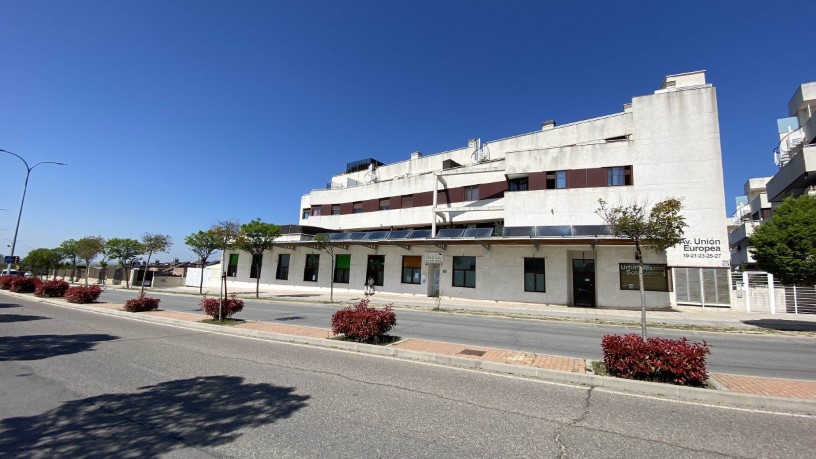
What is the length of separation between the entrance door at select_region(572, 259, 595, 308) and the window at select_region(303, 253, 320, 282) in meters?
22.9

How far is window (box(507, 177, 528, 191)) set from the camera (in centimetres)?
2846

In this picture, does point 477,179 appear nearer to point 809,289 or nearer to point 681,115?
point 681,115

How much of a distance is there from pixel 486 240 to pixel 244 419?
21984 mm

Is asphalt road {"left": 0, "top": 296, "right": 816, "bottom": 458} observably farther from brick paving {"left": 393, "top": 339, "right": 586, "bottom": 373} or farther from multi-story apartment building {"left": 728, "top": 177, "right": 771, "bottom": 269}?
multi-story apartment building {"left": 728, "top": 177, "right": 771, "bottom": 269}

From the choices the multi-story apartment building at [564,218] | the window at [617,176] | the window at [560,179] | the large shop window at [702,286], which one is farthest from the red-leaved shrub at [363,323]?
the window at [617,176]

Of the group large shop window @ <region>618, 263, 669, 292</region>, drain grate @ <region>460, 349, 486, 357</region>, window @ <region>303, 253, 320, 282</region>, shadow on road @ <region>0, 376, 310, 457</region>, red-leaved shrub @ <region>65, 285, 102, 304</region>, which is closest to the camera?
shadow on road @ <region>0, 376, 310, 457</region>

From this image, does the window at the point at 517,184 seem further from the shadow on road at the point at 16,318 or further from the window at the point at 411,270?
the shadow on road at the point at 16,318

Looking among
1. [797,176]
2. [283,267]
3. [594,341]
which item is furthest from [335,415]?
[283,267]

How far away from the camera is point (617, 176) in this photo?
24.8m

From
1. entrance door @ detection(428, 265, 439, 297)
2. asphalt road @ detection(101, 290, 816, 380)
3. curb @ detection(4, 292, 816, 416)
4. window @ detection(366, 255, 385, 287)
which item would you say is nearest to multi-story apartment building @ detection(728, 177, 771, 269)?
asphalt road @ detection(101, 290, 816, 380)

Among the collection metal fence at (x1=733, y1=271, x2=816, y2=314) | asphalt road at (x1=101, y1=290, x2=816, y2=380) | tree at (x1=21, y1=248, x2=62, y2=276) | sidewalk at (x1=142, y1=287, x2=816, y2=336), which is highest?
tree at (x1=21, y1=248, x2=62, y2=276)

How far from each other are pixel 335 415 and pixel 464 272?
23.6 metres

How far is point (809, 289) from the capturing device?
62.6ft

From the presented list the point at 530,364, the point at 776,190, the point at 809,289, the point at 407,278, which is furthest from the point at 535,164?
the point at 530,364
